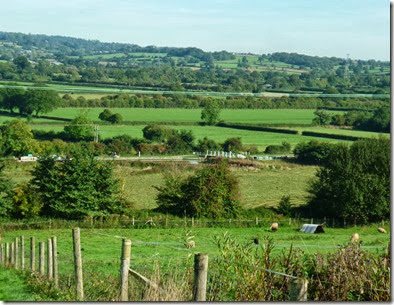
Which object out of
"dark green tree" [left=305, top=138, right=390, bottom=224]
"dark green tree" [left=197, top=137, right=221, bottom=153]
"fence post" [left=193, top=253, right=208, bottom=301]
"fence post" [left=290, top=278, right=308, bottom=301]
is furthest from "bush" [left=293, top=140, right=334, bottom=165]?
"fence post" [left=290, top=278, right=308, bottom=301]

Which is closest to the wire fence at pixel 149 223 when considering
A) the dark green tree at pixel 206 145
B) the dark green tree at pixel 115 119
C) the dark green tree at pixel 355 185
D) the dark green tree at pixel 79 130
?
the dark green tree at pixel 355 185

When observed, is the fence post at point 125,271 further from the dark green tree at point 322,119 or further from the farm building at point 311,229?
the dark green tree at point 322,119

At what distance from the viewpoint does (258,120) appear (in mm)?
59406

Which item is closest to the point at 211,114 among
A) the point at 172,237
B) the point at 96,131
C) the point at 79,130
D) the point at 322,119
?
the point at 322,119

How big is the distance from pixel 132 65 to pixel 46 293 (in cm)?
10967

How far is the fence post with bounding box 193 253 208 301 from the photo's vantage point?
464 cm

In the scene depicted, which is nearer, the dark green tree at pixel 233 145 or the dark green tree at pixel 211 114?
the dark green tree at pixel 233 145

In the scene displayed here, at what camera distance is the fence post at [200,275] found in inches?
183

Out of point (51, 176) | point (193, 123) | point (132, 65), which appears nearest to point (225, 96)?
point (193, 123)

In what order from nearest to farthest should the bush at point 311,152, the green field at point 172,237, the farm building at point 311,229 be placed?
the green field at point 172,237 → the farm building at point 311,229 → the bush at point 311,152

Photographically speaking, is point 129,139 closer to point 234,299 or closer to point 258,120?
point 258,120

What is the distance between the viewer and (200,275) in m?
4.68

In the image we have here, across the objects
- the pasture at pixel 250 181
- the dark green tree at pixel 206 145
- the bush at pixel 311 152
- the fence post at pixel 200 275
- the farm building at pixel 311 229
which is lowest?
the dark green tree at pixel 206 145

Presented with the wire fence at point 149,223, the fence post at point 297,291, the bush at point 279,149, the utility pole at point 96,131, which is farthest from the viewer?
the utility pole at point 96,131
